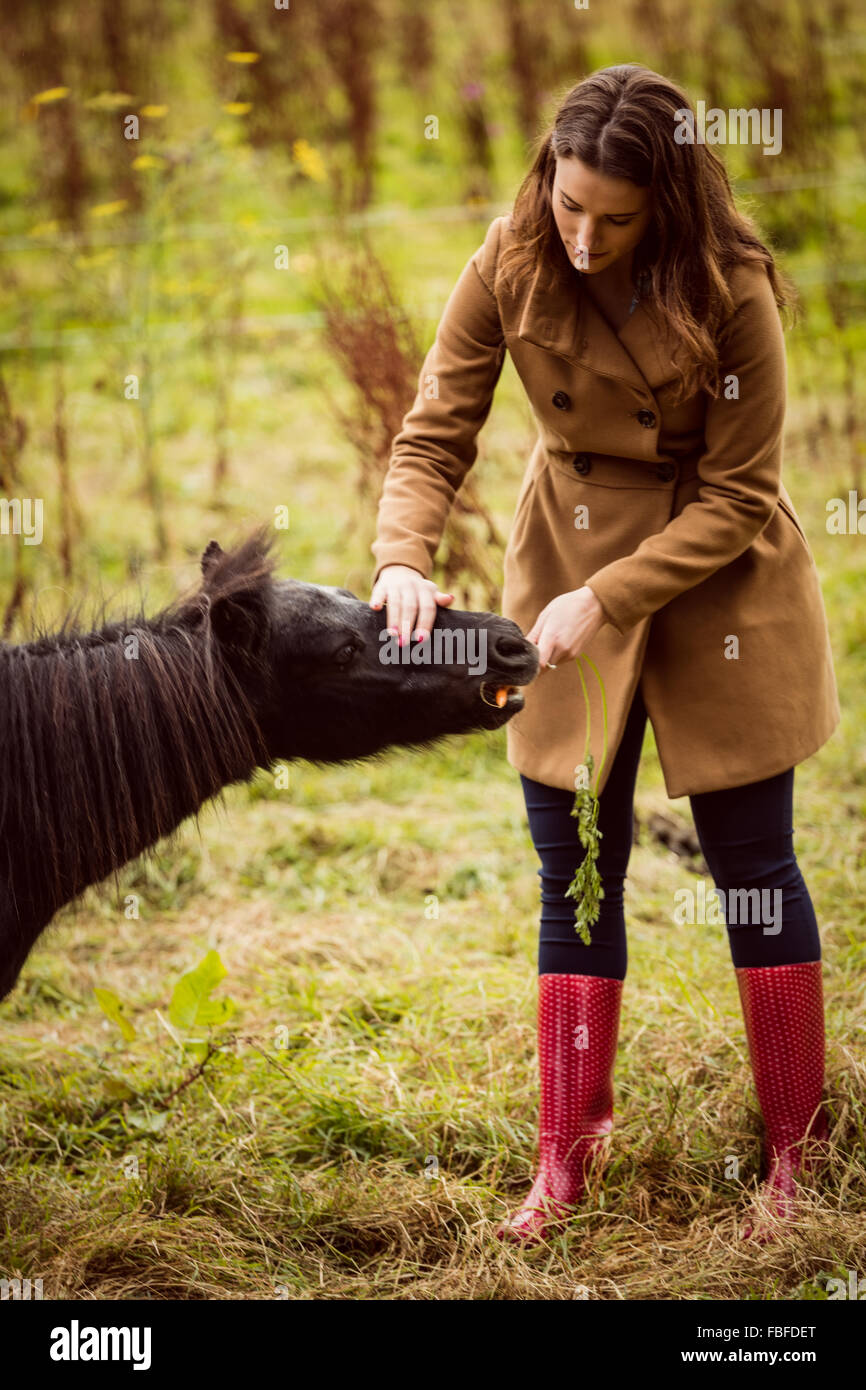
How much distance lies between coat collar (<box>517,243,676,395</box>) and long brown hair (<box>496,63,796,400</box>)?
0.13 feet

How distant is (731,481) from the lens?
2.16 meters

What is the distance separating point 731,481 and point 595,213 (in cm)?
53

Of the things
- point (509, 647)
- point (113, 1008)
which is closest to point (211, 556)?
point (509, 647)

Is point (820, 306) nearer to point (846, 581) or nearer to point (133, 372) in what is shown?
point (846, 581)

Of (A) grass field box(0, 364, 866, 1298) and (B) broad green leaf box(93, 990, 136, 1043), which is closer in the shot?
(A) grass field box(0, 364, 866, 1298)

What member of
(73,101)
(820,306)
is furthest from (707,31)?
(73,101)

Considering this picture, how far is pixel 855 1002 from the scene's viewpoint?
316cm

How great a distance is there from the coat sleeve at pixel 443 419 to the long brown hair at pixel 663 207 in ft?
0.59

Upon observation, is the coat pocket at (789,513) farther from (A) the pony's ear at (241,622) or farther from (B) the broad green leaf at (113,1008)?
(B) the broad green leaf at (113,1008)

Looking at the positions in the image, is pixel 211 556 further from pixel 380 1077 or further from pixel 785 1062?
pixel 785 1062

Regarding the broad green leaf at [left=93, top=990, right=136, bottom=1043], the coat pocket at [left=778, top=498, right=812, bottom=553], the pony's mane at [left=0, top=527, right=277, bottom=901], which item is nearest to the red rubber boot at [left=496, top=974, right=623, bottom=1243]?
the pony's mane at [left=0, top=527, right=277, bottom=901]

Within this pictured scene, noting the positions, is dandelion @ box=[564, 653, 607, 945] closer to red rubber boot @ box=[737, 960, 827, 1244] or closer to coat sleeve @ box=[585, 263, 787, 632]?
coat sleeve @ box=[585, 263, 787, 632]

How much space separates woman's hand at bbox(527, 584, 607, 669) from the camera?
214cm

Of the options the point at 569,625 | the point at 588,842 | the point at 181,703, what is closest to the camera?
the point at 569,625
